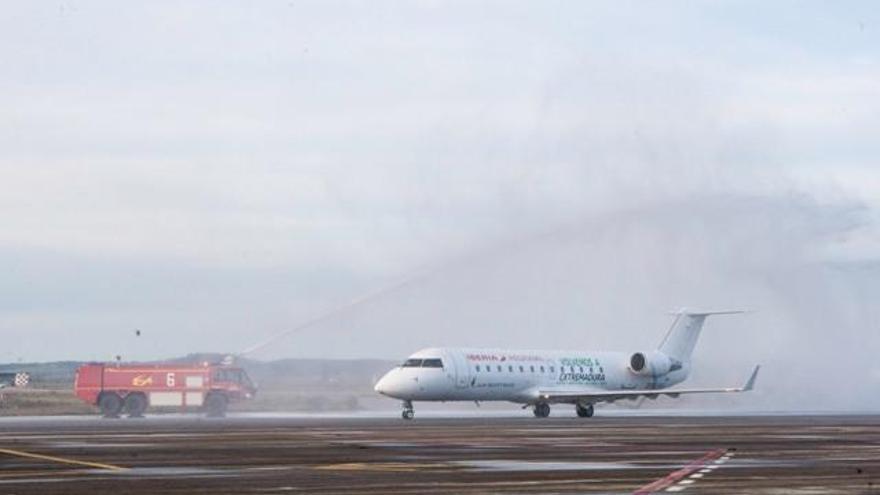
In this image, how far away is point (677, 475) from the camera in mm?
30094

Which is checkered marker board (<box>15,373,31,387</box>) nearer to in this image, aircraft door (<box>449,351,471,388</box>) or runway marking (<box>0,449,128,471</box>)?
aircraft door (<box>449,351,471,388</box>)

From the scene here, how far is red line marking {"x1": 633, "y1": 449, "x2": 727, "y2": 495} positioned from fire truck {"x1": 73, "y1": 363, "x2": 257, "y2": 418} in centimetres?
4638

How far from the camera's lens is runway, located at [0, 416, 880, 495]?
27.5 m

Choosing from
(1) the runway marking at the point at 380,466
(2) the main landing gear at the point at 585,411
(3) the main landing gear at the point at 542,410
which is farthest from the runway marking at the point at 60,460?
(2) the main landing gear at the point at 585,411

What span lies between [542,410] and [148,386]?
19523 millimetres

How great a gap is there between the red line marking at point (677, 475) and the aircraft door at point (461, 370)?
1550 inches

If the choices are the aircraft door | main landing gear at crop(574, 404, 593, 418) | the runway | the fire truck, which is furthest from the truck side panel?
the runway

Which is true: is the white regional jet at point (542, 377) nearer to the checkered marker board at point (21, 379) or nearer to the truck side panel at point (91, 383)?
the truck side panel at point (91, 383)

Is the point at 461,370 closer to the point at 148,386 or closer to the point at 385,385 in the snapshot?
the point at 385,385

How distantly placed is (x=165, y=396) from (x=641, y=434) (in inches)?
1436

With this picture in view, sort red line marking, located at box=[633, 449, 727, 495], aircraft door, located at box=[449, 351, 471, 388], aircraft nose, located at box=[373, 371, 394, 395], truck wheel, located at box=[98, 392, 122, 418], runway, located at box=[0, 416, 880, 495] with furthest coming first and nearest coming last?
truck wheel, located at box=[98, 392, 122, 418], aircraft door, located at box=[449, 351, 471, 388], aircraft nose, located at box=[373, 371, 394, 395], runway, located at box=[0, 416, 880, 495], red line marking, located at box=[633, 449, 727, 495]

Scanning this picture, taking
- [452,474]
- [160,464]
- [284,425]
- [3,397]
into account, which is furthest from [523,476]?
[3,397]

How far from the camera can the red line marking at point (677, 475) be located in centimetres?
2659

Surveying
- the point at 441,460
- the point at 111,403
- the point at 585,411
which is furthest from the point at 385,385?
the point at 441,460
